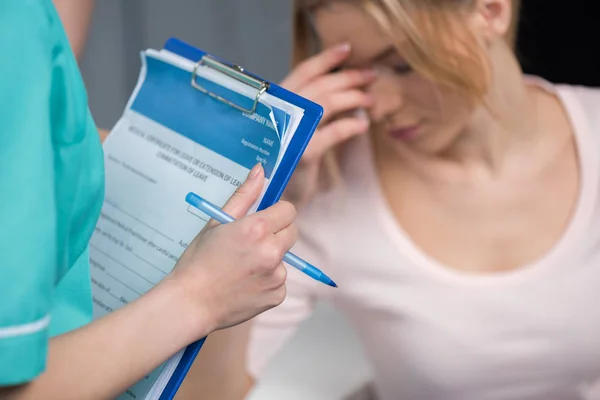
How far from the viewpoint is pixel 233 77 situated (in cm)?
48

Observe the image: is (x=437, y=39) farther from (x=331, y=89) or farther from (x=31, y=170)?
(x=31, y=170)

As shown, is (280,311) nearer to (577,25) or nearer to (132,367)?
(132,367)

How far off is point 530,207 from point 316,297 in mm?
267

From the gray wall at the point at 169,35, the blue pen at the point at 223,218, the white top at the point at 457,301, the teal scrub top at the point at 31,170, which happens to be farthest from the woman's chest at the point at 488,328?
the gray wall at the point at 169,35

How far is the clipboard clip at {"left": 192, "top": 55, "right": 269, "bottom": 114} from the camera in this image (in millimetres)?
451

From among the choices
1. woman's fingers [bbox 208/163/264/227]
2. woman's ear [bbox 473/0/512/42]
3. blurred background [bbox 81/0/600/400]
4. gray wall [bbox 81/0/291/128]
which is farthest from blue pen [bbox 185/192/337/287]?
gray wall [bbox 81/0/291/128]

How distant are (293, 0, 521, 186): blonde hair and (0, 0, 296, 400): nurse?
278mm

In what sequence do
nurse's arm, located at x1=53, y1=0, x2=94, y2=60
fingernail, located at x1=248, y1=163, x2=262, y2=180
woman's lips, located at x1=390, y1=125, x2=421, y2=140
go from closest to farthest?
fingernail, located at x1=248, y1=163, x2=262, y2=180 < nurse's arm, located at x1=53, y1=0, x2=94, y2=60 < woman's lips, located at x1=390, y1=125, x2=421, y2=140

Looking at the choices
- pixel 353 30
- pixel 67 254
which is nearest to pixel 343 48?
pixel 353 30

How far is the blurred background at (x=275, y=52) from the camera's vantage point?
102 cm

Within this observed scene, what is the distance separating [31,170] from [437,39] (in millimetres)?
429

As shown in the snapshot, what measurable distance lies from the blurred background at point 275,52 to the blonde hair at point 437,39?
0.37 m

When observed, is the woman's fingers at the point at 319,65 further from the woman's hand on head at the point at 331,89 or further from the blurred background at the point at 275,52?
the blurred background at the point at 275,52

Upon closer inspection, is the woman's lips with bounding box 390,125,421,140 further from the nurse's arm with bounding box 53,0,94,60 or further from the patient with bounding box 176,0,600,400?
the nurse's arm with bounding box 53,0,94,60
